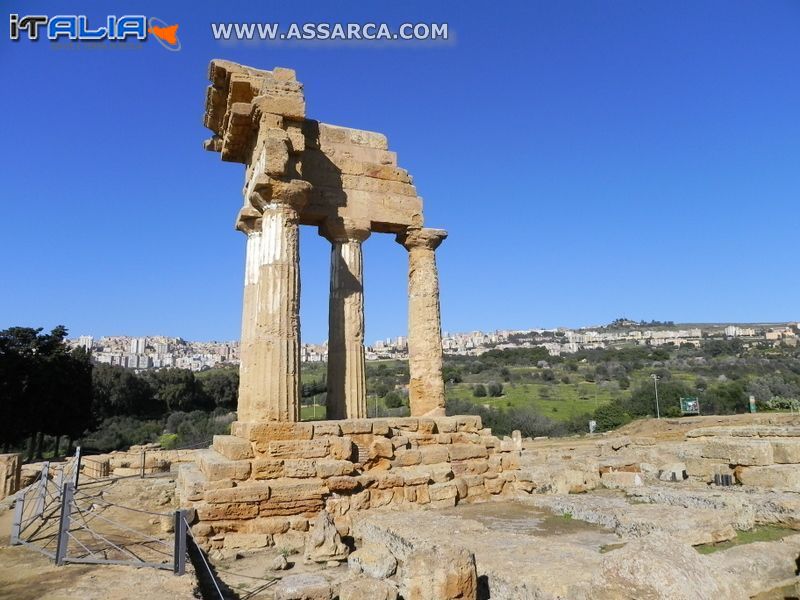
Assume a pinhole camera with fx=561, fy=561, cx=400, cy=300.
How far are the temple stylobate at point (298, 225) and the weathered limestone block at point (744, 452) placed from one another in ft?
17.6

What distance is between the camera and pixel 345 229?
11.7 m

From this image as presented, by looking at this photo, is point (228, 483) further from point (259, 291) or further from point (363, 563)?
point (259, 291)

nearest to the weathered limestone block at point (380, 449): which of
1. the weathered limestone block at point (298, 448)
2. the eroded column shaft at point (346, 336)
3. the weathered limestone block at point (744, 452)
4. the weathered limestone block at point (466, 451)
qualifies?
the weathered limestone block at point (298, 448)

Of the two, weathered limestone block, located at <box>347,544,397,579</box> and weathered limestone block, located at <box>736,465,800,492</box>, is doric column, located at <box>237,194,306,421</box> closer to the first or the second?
weathered limestone block, located at <box>347,544,397,579</box>

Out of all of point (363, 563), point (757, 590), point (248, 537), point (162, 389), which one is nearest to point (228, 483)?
point (248, 537)

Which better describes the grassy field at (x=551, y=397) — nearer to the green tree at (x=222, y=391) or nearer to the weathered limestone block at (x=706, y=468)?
the green tree at (x=222, y=391)

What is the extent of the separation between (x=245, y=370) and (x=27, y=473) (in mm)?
10540

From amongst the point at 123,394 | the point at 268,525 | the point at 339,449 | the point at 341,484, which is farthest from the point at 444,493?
the point at 123,394

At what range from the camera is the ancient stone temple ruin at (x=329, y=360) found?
840 centimetres

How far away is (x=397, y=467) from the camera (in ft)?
31.6

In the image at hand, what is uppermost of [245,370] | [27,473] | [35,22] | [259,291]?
[35,22]

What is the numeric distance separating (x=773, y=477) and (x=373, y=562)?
744cm

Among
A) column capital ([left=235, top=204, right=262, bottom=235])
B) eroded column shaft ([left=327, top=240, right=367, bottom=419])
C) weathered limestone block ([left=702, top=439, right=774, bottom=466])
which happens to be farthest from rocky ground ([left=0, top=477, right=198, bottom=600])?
weathered limestone block ([left=702, top=439, right=774, bottom=466])

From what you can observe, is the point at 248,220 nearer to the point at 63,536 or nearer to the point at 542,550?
the point at 63,536
